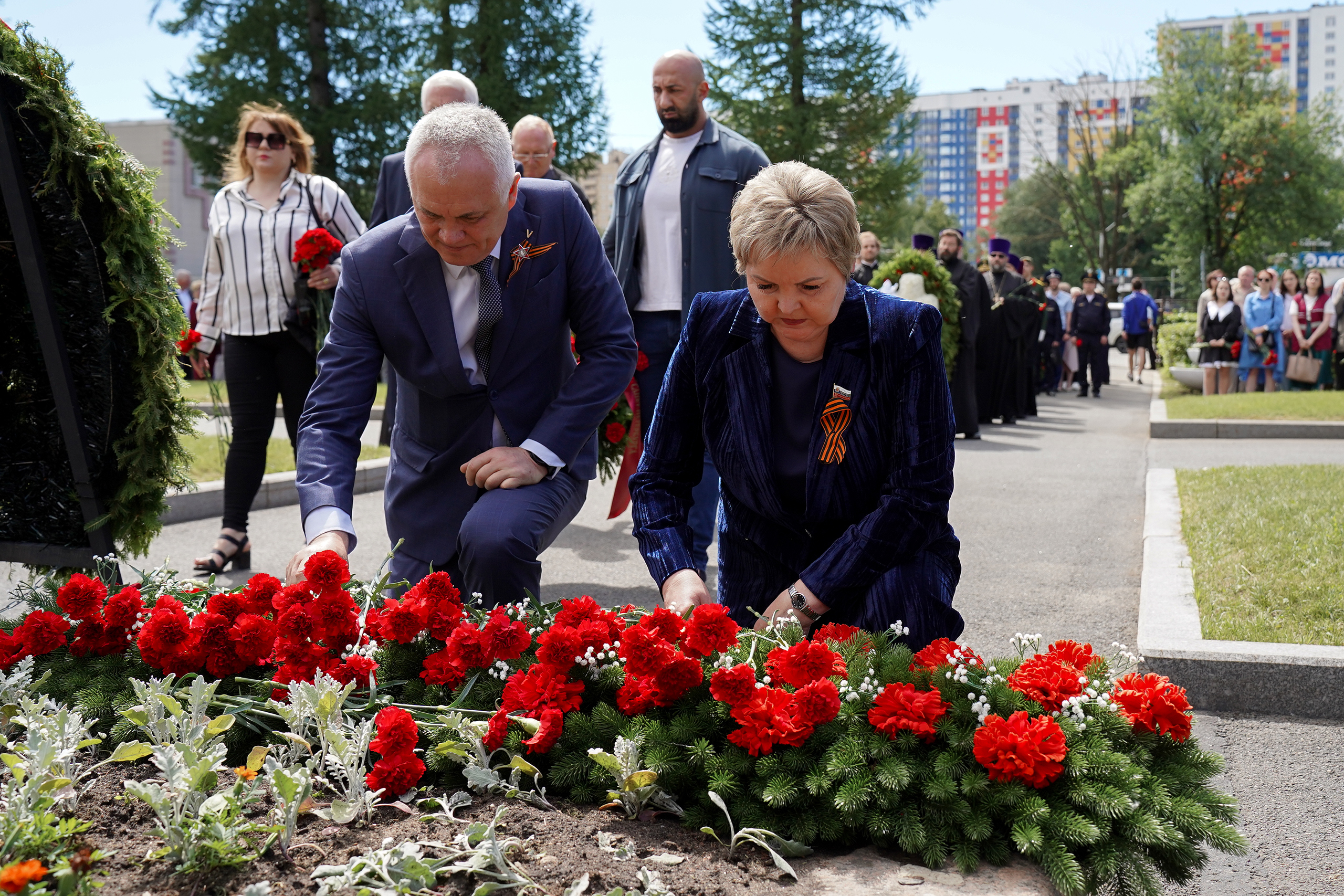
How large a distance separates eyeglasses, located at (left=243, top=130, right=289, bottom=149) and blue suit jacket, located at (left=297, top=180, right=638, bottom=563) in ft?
9.45

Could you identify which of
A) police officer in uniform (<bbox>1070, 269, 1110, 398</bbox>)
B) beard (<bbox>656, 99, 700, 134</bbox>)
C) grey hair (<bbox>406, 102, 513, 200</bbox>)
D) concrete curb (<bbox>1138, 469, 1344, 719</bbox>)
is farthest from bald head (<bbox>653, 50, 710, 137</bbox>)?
police officer in uniform (<bbox>1070, 269, 1110, 398</bbox>)

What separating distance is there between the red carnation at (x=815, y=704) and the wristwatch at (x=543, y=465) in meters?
1.52

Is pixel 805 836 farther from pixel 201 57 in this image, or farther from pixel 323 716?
pixel 201 57

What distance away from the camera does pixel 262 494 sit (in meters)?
8.63

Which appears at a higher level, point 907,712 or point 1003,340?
point 1003,340

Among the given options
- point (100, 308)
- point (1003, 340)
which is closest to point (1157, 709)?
point (100, 308)

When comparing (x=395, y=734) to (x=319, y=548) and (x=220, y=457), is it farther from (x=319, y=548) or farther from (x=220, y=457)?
(x=220, y=457)

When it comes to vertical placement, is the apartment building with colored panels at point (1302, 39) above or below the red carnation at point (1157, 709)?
above

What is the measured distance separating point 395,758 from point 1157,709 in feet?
4.57

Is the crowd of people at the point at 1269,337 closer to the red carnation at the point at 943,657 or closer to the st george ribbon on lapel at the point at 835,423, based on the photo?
the st george ribbon on lapel at the point at 835,423

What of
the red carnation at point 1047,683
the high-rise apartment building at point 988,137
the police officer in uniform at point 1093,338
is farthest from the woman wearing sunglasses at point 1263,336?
the high-rise apartment building at point 988,137

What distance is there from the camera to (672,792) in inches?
88.0

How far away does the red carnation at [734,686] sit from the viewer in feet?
7.39

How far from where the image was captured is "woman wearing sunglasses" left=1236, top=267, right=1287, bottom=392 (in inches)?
757
